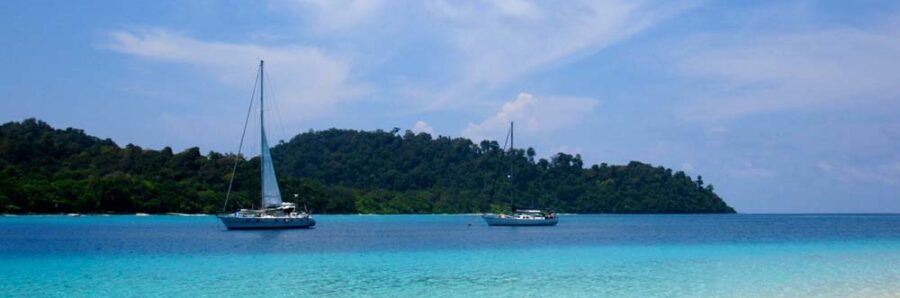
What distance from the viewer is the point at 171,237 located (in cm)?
5284

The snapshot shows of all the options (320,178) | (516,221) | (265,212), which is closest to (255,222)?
(265,212)

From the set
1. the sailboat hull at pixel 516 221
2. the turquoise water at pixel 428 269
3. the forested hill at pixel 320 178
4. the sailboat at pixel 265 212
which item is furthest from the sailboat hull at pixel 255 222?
the forested hill at pixel 320 178

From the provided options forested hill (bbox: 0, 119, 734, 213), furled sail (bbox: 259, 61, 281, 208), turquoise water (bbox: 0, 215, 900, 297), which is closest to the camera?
turquoise water (bbox: 0, 215, 900, 297)

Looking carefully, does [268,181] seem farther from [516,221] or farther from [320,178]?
[320,178]

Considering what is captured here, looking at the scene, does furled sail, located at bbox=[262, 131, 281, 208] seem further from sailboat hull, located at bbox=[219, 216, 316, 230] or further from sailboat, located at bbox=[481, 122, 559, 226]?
sailboat, located at bbox=[481, 122, 559, 226]

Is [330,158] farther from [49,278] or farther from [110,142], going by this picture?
[49,278]

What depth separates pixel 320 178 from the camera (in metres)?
184

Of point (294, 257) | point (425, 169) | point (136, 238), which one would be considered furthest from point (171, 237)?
point (425, 169)

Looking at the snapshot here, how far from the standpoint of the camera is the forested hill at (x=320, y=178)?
9919 cm

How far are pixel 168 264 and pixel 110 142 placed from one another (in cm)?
10393

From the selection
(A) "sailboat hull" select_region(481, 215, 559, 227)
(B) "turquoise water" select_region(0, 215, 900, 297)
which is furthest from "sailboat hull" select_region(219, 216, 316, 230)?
(A) "sailboat hull" select_region(481, 215, 559, 227)

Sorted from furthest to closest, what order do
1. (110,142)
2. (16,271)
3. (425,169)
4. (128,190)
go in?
(425,169) < (110,142) < (128,190) < (16,271)

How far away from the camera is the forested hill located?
9919cm

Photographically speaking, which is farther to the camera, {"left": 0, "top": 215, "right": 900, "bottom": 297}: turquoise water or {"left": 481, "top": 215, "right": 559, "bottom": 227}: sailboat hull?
{"left": 481, "top": 215, "right": 559, "bottom": 227}: sailboat hull
